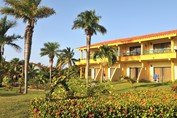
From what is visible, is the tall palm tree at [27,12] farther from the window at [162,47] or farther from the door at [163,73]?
the door at [163,73]

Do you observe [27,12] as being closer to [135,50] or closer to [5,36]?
[5,36]

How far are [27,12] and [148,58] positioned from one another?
56.2 feet

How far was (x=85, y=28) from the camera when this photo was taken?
31.7 metres

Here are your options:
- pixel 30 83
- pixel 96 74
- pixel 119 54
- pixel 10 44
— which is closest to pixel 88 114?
pixel 10 44

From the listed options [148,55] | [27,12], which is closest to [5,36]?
[27,12]

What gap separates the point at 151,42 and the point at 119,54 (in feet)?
17.8

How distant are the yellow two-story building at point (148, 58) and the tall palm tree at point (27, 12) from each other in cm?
1495

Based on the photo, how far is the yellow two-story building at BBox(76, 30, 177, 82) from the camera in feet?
95.8

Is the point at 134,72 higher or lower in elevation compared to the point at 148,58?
lower

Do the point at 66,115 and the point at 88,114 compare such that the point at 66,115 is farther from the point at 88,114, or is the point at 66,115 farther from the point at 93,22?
the point at 93,22

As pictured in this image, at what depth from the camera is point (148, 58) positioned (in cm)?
3114

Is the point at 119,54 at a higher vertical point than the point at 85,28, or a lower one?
lower

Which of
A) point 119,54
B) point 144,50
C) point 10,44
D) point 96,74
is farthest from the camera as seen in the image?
point 96,74

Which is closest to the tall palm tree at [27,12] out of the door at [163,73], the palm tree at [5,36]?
the palm tree at [5,36]
